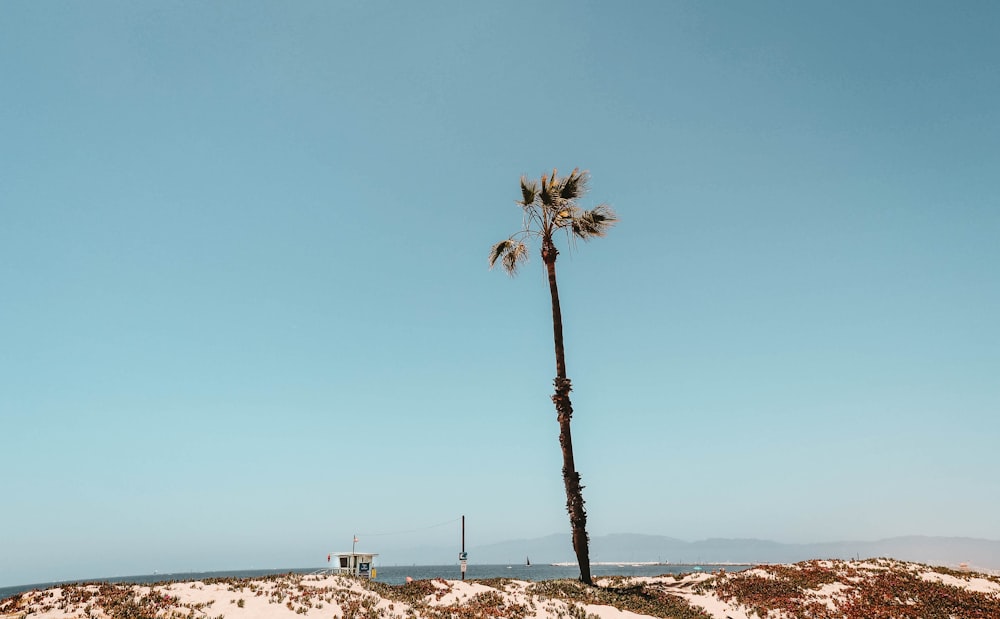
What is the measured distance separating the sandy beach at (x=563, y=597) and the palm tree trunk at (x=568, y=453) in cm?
160

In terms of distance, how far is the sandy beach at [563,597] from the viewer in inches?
683

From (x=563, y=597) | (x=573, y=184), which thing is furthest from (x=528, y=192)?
(x=563, y=597)

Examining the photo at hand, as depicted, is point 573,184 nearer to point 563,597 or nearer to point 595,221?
point 595,221

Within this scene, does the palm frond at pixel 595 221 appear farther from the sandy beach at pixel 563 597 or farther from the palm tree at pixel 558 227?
the sandy beach at pixel 563 597

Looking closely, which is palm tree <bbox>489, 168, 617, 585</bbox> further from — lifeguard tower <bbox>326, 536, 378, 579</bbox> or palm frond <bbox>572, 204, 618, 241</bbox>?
lifeguard tower <bbox>326, 536, 378, 579</bbox>

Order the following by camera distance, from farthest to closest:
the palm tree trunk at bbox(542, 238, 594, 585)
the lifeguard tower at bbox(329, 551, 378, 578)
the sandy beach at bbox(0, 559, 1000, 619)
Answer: the lifeguard tower at bbox(329, 551, 378, 578), the palm tree trunk at bbox(542, 238, 594, 585), the sandy beach at bbox(0, 559, 1000, 619)

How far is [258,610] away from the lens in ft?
57.8

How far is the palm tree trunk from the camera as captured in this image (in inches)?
1030

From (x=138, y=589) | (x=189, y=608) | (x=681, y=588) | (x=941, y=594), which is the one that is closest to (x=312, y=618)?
(x=189, y=608)

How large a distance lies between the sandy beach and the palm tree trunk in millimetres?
1600

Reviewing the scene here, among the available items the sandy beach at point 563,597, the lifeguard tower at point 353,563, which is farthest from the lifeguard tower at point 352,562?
the sandy beach at point 563,597

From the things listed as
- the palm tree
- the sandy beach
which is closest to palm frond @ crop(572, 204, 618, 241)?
the palm tree

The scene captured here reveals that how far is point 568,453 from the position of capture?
26.9 metres

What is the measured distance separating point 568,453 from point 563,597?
265 inches
